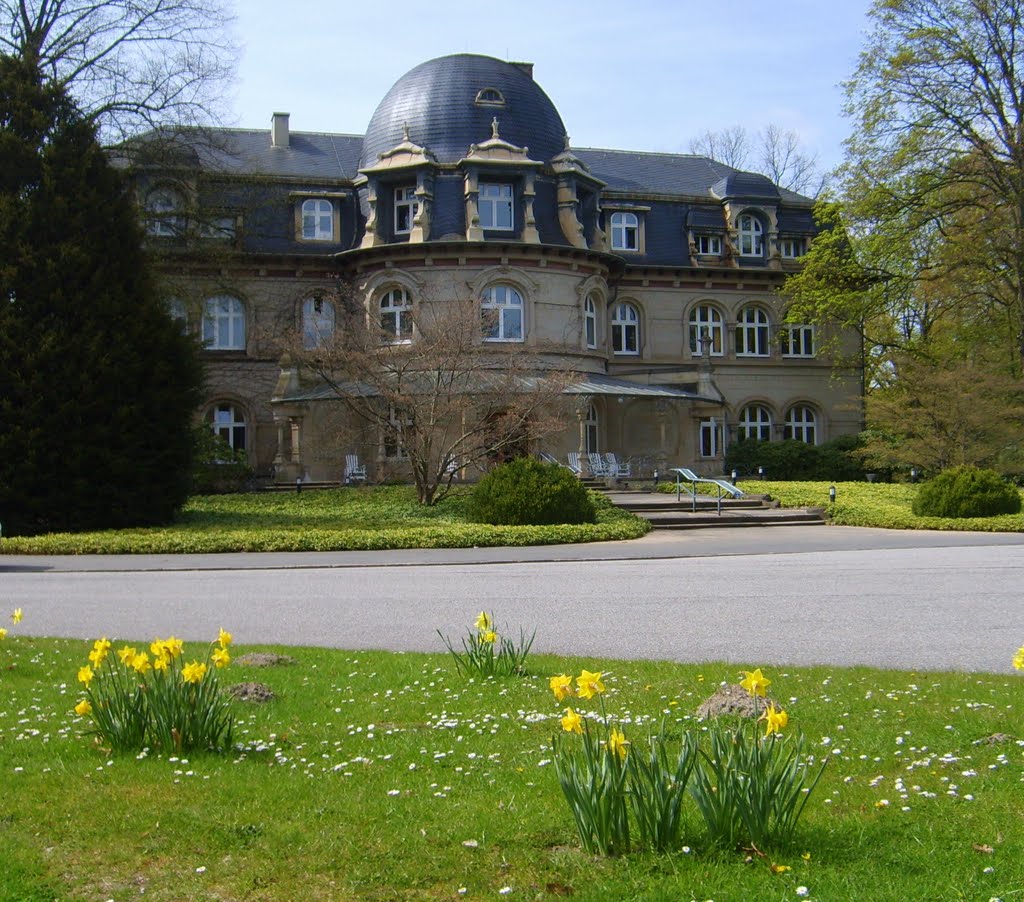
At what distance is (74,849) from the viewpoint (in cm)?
445

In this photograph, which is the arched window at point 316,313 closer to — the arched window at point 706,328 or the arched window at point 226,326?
the arched window at point 226,326

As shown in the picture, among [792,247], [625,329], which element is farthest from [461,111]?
[792,247]

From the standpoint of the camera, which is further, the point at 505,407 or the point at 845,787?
the point at 505,407

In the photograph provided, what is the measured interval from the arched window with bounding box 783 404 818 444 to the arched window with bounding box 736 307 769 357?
257 cm

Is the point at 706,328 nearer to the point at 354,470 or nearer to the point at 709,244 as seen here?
the point at 709,244

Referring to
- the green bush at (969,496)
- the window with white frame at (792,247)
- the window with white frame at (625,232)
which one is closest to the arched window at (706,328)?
the window with white frame at (625,232)

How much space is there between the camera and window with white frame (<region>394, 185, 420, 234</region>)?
36406 mm

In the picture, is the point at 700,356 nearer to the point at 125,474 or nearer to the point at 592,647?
the point at 125,474

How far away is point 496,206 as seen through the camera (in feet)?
119

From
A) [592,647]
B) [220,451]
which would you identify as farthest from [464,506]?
[592,647]

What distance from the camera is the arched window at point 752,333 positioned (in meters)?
42.2

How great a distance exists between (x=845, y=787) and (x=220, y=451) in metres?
29.5

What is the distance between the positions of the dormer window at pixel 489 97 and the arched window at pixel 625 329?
8.60 metres

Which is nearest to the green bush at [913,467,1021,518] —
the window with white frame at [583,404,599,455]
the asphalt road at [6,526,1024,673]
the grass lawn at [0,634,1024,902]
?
the asphalt road at [6,526,1024,673]
